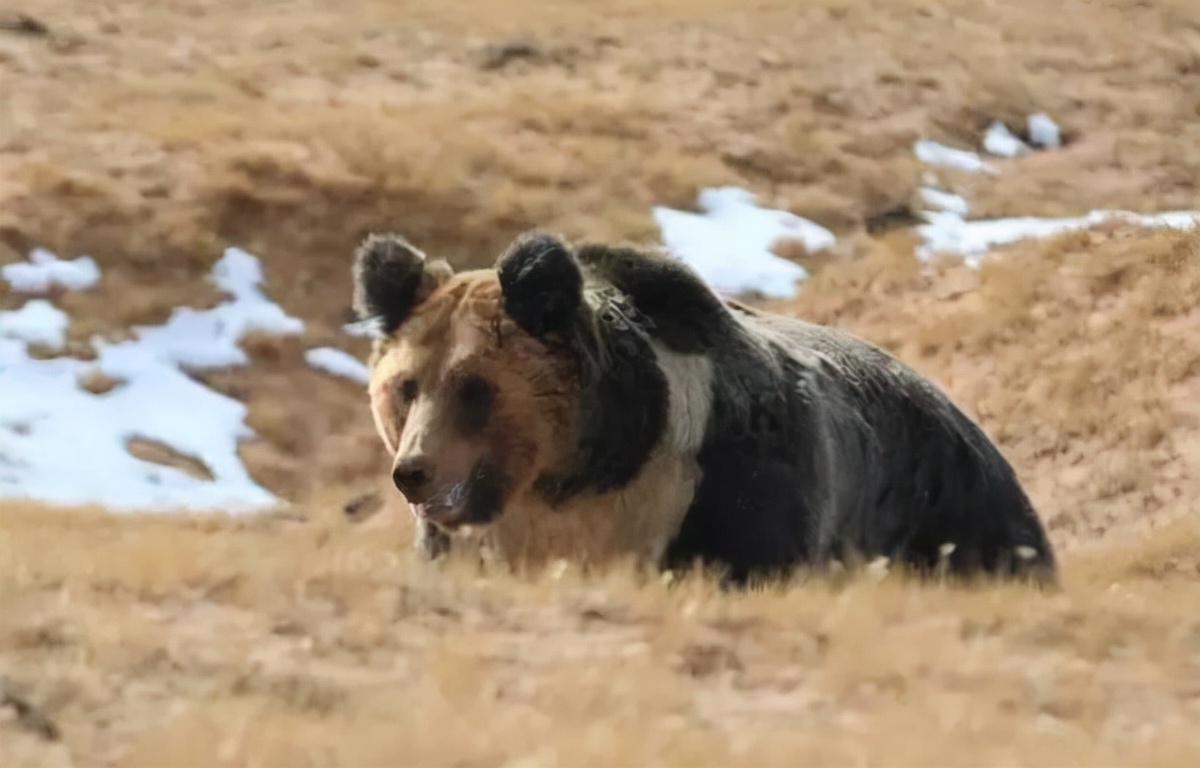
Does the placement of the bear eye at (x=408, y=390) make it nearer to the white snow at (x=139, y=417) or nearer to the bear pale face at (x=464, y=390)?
the bear pale face at (x=464, y=390)

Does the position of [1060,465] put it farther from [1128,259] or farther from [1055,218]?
[1055,218]

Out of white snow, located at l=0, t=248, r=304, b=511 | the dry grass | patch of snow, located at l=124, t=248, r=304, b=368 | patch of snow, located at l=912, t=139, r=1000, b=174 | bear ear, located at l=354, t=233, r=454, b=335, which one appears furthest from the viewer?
patch of snow, located at l=912, t=139, r=1000, b=174

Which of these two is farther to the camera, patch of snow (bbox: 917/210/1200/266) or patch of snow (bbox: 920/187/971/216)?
patch of snow (bbox: 920/187/971/216)

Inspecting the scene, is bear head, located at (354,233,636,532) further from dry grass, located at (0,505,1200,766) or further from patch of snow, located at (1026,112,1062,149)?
patch of snow, located at (1026,112,1062,149)

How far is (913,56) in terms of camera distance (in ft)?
77.6

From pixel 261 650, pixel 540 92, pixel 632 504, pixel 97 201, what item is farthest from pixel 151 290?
pixel 261 650

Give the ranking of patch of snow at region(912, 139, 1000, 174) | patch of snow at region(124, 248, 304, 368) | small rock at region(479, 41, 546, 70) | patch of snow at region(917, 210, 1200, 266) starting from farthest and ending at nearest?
small rock at region(479, 41, 546, 70)
patch of snow at region(912, 139, 1000, 174)
patch of snow at region(917, 210, 1200, 266)
patch of snow at region(124, 248, 304, 368)

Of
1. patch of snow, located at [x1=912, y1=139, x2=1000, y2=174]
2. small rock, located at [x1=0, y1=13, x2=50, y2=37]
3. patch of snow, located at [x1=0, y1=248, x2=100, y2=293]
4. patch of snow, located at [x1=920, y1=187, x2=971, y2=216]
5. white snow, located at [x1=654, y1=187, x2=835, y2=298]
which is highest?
patch of snow, located at [x1=912, y1=139, x2=1000, y2=174]

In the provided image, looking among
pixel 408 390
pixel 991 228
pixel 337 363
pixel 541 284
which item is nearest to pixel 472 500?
pixel 408 390

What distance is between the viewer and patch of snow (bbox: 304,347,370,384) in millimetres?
13250

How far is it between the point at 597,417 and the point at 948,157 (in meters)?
16.0

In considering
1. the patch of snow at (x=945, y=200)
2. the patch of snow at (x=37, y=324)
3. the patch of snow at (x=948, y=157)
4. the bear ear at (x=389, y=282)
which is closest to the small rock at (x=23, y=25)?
the patch of snow at (x=37, y=324)

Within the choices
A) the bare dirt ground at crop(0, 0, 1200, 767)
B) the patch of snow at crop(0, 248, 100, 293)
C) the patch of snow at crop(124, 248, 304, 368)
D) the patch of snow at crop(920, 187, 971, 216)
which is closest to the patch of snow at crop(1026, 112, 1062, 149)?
the bare dirt ground at crop(0, 0, 1200, 767)

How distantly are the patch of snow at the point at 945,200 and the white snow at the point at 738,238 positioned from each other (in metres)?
1.77
